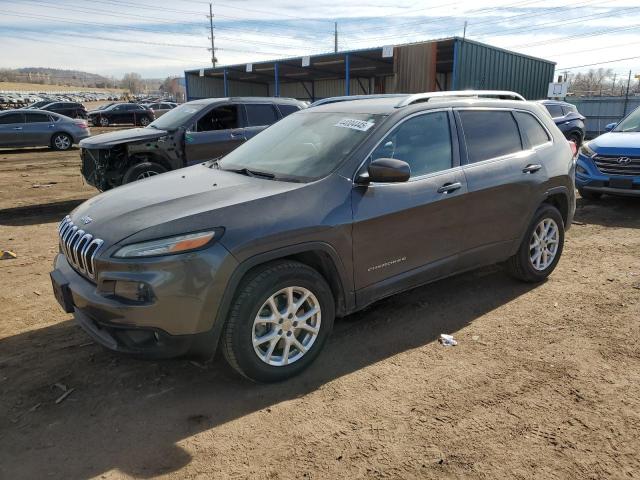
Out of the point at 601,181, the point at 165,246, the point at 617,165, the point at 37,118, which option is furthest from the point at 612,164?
the point at 37,118

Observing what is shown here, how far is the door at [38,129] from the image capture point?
17.2 meters

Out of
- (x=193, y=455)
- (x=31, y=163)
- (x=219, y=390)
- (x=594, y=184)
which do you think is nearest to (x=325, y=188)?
(x=219, y=390)

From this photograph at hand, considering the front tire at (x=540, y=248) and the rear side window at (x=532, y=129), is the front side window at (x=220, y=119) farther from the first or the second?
the front tire at (x=540, y=248)

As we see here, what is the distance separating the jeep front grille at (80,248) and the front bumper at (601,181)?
802cm

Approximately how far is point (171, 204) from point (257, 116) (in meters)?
6.41

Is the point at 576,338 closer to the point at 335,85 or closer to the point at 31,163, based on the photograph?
the point at 31,163

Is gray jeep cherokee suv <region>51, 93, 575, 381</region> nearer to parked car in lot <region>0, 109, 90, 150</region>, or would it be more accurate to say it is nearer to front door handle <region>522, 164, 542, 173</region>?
front door handle <region>522, 164, 542, 173</region>

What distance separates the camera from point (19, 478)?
2447mm

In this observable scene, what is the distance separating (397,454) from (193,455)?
1064 mm

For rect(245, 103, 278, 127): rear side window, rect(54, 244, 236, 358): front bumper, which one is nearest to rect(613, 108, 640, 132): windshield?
rect(245, 103, 278, 127): rear side window

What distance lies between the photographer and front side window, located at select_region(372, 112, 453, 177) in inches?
145

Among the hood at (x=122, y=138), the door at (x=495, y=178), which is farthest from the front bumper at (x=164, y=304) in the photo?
the hood at (x=122, y=138)

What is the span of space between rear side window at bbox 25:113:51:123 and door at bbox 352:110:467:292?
17.3 metres

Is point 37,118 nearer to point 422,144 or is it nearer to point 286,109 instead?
point 286,109
